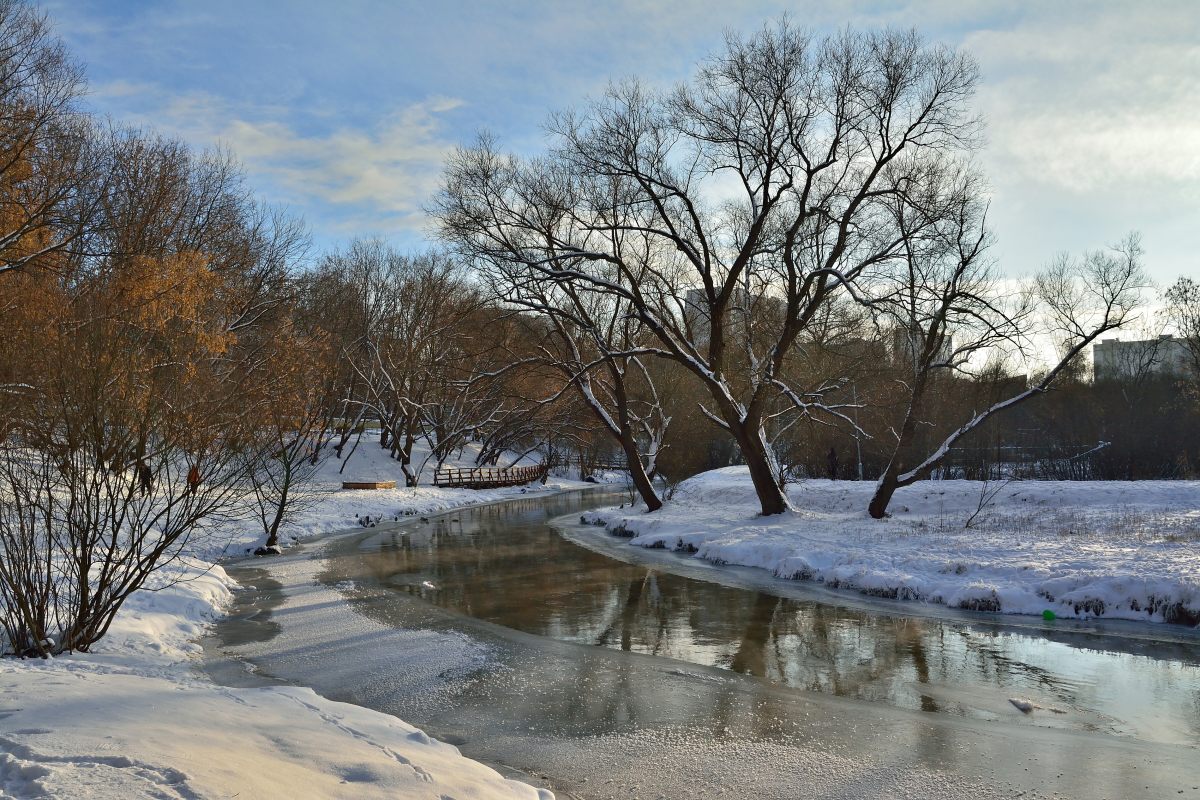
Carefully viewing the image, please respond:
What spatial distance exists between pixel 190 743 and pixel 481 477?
44895mm

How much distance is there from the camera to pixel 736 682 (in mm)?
8727

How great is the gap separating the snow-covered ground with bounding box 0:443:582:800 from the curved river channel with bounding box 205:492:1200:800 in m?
0.95

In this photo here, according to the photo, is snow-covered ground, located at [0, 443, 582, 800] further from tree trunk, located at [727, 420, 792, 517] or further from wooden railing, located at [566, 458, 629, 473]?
wooden railing, located at [566, 458, 629, 473]

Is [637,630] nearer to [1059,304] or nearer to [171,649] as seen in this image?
[171,649]

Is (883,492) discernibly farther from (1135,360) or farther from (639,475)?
(1135,360)

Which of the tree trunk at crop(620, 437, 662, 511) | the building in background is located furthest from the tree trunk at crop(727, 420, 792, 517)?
the building in background

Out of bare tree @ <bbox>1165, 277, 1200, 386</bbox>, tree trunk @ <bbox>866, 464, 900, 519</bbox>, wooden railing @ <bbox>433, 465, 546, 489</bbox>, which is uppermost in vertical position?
bare tree @ <bbox>1165, 277, 1200, 386</bbox>

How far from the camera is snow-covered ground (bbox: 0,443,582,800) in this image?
379cm

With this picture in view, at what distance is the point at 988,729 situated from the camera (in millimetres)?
7195

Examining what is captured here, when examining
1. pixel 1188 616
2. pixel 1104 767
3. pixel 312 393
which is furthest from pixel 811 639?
pixel 312 393

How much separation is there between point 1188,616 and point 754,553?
8489 mm

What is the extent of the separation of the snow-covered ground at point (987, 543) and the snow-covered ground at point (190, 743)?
35.6 feet

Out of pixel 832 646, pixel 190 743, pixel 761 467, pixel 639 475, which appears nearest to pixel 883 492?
pixel 761 467

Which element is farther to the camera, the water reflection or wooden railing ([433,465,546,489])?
wooden railing ([433,465,546,489])
